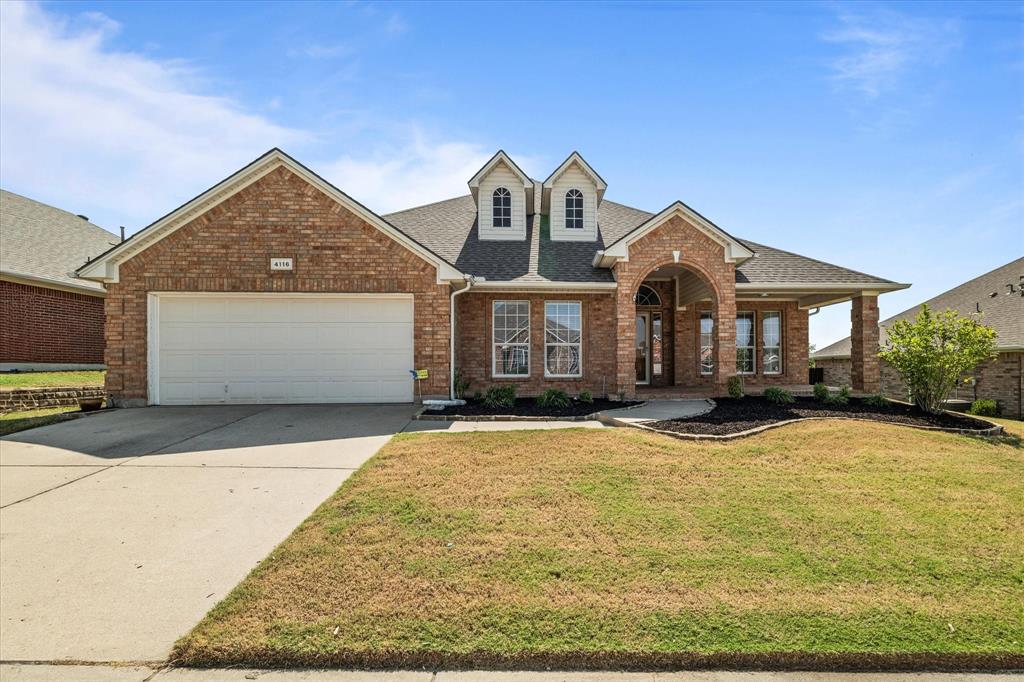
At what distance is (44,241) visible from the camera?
17.8 m

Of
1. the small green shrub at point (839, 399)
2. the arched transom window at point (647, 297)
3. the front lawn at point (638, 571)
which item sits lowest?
the front lawn at point (638, 571)

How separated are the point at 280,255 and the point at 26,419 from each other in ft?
19.3

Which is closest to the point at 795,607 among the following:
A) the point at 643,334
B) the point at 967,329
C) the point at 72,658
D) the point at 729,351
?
the point at 72,658

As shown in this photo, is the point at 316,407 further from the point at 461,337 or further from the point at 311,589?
the point at 311,589

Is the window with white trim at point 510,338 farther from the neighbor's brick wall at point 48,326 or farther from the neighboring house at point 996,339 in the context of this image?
the neighbor's brick wall at point 48,326

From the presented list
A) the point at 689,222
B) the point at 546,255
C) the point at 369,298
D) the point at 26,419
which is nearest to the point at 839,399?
the point at 689,222

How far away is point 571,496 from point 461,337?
27.5 feet

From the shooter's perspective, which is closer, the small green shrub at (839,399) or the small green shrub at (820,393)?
the small green shrub at (839,399)

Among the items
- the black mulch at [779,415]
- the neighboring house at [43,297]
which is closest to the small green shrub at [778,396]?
the black mulch at [779,415]

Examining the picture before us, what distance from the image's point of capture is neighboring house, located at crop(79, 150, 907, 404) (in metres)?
11.3

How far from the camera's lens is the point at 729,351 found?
1238 centimetres

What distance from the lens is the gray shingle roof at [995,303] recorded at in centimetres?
1700

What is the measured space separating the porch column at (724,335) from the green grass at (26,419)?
1453 centimetres

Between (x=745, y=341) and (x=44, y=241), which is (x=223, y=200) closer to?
(x=44, y=241)
